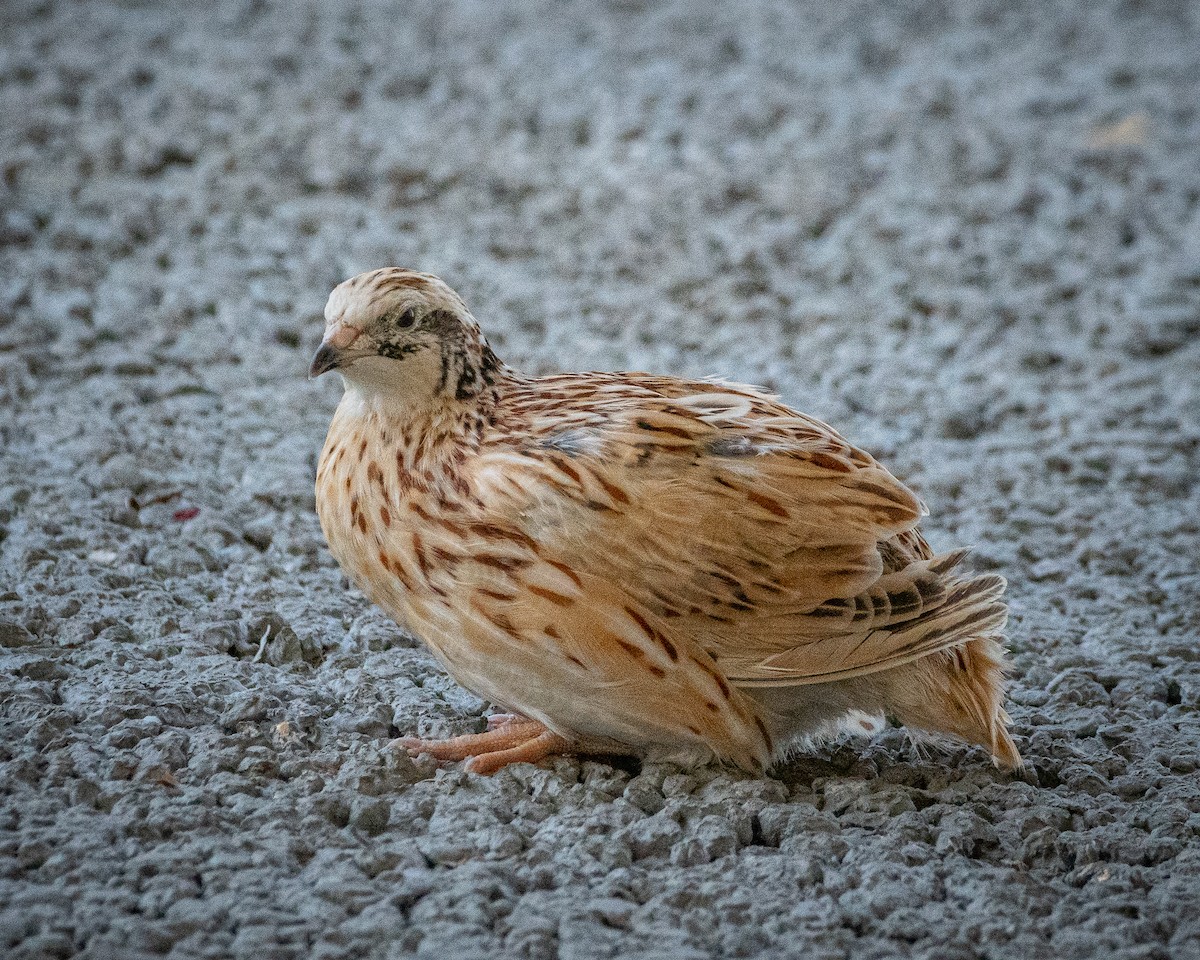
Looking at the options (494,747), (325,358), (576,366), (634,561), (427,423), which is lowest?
(494,747)

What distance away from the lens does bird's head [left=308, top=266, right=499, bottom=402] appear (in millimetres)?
3682

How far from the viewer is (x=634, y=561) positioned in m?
3.50

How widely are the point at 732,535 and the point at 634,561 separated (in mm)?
243

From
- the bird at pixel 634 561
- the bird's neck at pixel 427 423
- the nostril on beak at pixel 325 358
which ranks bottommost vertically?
the bird at pixel 634 561

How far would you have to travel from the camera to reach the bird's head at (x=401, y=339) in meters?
3.68

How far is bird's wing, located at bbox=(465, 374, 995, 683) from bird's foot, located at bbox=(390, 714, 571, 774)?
52 centimetres

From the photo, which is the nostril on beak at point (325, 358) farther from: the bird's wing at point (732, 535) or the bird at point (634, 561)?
the bird's wing at point (732, 535)

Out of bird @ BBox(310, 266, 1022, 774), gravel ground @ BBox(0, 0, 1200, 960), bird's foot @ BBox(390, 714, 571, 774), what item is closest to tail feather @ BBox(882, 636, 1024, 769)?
bird @ BBox(310, 266, 1022, 774)

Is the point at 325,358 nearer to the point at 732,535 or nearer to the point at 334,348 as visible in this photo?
the point at 334,348

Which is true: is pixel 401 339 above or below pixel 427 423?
above

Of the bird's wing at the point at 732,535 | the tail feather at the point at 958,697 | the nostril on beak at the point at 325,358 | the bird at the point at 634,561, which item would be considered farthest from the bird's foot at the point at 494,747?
the nostril on beak at the point at 325,358

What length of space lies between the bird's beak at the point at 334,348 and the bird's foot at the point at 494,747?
97cm

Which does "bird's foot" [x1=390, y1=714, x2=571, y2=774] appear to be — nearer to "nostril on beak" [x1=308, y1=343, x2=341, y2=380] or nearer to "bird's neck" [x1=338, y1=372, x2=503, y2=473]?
"bird's neck" [x1=338, y1=372, x2=503, y2=473]

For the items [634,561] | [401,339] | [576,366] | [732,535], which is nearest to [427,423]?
[401,339]
